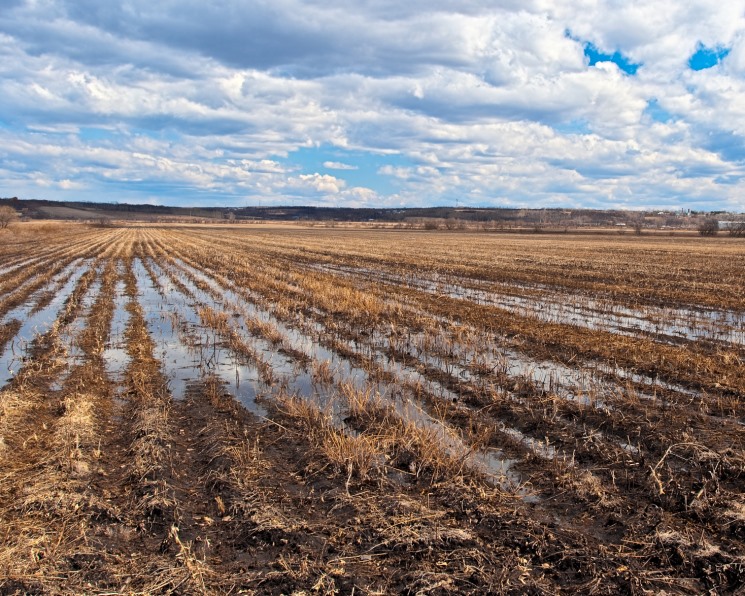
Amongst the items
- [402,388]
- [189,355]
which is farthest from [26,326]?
[402,388]

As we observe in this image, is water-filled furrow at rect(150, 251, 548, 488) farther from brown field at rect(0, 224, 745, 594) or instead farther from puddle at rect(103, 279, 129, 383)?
puddle at rect(103, 279, 129, 383)

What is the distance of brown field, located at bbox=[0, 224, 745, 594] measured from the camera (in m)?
4.64

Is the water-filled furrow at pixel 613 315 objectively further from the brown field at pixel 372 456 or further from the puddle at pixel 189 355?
the puddle at pixel 189 355

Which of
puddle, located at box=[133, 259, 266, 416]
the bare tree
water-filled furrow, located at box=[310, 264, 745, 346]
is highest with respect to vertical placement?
the bare tree

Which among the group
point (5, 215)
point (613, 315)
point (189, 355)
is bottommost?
point (189, 355)

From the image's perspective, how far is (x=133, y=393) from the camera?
9336 mm

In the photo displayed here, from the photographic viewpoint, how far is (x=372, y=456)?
22.1ft

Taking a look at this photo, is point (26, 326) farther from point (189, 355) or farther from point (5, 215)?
point (5, 215)

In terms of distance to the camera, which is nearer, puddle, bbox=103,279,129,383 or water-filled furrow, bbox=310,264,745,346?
puddle, bbox=103,279,129,383

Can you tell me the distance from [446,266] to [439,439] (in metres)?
25.9

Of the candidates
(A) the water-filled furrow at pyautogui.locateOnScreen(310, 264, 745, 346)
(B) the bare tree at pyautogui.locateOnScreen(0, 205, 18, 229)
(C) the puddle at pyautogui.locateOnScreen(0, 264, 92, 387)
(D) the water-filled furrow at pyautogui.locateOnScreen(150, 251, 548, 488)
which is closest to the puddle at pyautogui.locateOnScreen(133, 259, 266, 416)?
(D) the water-filled furrow at pyautogui.locateOnScreen(150, 251, 548, 488)

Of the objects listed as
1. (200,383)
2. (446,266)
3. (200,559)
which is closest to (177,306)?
(200,383)

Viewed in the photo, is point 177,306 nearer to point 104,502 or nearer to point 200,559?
point 104,502

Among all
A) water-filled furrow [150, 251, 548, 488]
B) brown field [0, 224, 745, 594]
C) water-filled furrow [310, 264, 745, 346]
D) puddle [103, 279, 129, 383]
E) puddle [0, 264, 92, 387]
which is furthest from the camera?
water-filled furrow [310, 264, 745, 346]
